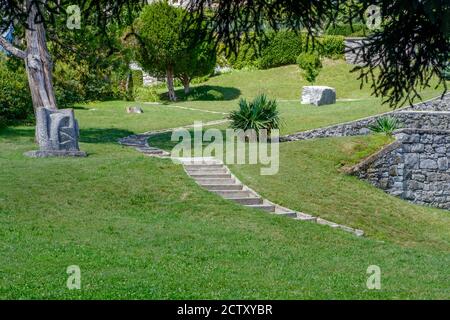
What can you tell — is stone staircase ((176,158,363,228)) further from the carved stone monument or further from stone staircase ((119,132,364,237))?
the carved stone monument

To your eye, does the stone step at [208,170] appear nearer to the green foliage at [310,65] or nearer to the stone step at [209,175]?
the stone step at [209,175]

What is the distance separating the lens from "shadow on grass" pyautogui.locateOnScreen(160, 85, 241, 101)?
38.8 m

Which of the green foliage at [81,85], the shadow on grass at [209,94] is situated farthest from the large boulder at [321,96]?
the green foliage at [81,85]

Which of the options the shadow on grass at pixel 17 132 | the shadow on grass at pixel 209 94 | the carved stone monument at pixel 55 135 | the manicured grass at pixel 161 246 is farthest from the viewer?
the shadow on grass at pixel 209 94

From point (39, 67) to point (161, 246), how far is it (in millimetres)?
11269

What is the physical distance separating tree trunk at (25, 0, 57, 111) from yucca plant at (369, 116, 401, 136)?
32.9 ft

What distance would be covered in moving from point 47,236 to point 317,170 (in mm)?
9108

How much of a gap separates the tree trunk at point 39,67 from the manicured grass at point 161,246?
12.1ft

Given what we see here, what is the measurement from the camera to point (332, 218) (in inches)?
608

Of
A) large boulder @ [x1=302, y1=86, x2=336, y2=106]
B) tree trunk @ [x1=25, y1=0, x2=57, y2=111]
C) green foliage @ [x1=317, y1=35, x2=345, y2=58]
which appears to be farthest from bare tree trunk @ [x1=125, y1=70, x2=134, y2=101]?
tree trunk @ [x1=25, y1=0, x2=57, y2=111]

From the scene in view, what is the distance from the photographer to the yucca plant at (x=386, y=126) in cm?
2192

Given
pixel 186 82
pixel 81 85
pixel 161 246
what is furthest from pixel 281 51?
pixel 161 246
